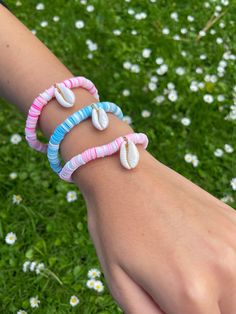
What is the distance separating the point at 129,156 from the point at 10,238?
1481 mm

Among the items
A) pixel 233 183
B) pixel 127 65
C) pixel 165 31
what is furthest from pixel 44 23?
pixel 233 183

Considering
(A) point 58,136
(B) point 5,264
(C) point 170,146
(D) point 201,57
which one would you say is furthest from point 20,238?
(D) point 201,57

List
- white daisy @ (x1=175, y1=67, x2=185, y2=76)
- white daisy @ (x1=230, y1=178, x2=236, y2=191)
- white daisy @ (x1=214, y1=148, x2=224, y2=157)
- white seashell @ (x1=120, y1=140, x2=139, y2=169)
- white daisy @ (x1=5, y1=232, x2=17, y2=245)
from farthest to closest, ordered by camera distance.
Answer: white daisy @ (x1=175, y1=67, x2=185, y2=76)
white daisy @ (x1=214, y1=148, x2=224, y2=157)
white daisy @ (x1=230, y1=178, x2=236, y2=191)
white daisy @ (x1=5, y1=232, x2=17, y2=245)
white seashell @ (x1=120, y1=140, x2=139, y2=169)

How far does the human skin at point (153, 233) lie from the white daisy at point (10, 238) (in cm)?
125

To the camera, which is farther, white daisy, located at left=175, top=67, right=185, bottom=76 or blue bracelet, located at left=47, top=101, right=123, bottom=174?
white daisy, located at left=175, top=67, right=185, bottom=76

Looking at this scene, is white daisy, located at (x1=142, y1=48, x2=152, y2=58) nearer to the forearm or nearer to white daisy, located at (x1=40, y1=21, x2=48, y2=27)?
white daisy, located at (x1=40, y1=21, x2=48, y2=27)

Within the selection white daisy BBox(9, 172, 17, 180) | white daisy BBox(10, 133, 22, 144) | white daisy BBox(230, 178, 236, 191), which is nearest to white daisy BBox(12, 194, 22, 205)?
white daisy BBox(9, 172, 17, 180)

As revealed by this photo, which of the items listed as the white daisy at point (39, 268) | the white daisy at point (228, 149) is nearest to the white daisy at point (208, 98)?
the white daisy at point (228, 149)

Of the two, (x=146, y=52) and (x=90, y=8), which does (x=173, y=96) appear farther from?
(x=90, y=8)

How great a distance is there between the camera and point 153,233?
1.04 meters

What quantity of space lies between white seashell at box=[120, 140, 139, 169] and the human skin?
27 millimetres

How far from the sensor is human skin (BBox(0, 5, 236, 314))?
981 millimetres

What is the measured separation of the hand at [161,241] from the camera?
3.21 feet

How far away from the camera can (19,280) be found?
7.36ft
